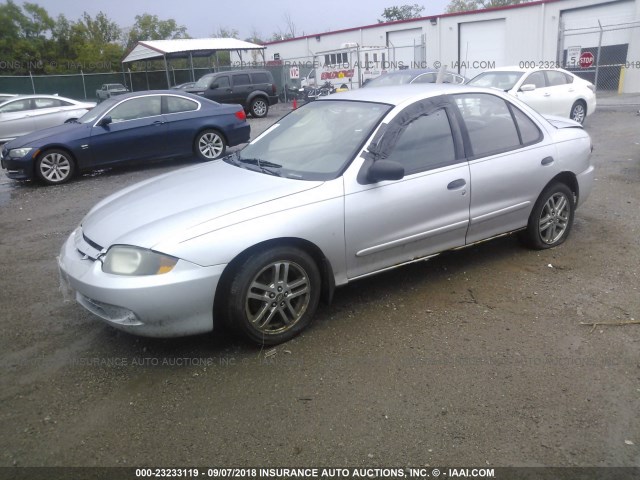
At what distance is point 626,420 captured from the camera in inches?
115

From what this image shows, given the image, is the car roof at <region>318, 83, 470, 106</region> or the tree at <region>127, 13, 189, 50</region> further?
the tree at <region>127, 13, 189, 50</region>

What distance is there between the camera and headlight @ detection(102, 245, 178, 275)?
3.34 meters

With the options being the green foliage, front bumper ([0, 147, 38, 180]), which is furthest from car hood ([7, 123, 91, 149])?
the green foliage

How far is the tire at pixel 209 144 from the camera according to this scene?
36.0ft

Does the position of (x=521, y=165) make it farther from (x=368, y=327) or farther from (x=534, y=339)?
(x=368, y=327)

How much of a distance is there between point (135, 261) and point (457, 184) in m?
2.43

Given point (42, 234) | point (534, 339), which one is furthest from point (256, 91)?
point (534, 339)

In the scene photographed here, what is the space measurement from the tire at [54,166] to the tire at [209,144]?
2282 millimetres

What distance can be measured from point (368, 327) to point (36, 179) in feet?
25.7

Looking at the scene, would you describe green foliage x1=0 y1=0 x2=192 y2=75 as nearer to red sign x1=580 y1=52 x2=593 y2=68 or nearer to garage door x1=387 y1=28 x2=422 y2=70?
garage door x1=387 y1=28 x2=422 y2=70

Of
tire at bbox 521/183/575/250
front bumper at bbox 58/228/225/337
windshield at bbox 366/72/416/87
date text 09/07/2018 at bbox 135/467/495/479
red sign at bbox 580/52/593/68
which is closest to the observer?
date text 09/07/2018 at bbox 135/467/495/479

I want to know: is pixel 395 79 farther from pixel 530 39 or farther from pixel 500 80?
pixel 530 39

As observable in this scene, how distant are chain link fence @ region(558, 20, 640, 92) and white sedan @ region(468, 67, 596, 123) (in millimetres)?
11312

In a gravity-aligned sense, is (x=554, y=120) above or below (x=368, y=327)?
above
